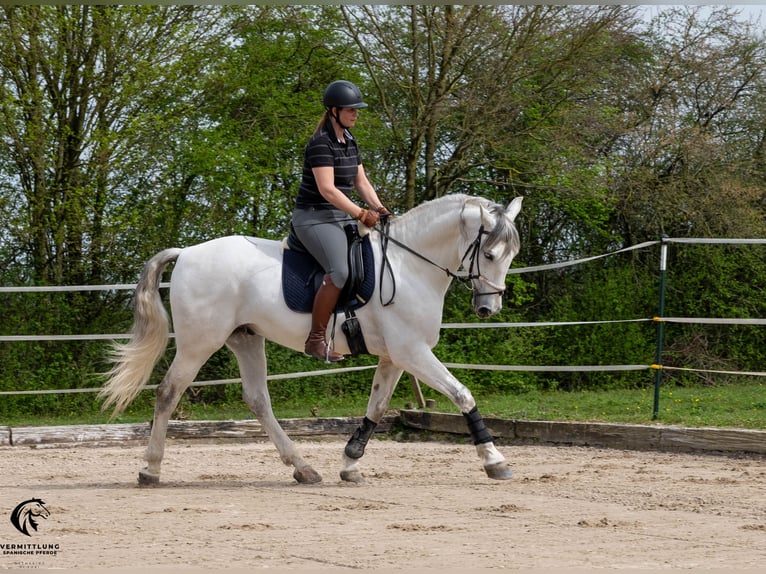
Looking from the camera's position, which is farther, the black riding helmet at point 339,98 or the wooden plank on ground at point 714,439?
the wooden plank on ground at point 714,439

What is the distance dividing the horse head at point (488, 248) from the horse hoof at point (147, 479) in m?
2.43

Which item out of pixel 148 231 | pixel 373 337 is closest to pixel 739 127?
pixel 148 231

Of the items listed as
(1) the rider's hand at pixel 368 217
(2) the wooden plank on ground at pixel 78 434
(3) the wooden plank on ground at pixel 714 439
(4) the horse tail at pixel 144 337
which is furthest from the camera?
(2) the wooden plank on ground at pixel 78 434

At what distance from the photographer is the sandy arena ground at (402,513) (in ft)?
14.9

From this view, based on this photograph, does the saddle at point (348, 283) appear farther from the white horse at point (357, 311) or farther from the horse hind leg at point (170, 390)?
A: the horse hind leg at point (170, 390)

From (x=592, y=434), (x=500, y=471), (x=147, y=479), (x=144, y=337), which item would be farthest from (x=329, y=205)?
(x=592, y=434)

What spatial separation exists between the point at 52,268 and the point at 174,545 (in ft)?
31.3

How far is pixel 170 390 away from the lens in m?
7.43

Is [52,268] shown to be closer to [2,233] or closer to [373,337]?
[2,233]

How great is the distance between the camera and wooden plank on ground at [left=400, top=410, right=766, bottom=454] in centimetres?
840

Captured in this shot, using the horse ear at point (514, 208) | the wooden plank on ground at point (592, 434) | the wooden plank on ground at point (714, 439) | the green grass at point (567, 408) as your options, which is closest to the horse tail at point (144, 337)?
the horse ear at point (514, 208)

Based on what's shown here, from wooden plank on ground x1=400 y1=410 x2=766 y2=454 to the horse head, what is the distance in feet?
8.23

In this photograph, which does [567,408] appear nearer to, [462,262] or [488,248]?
[462,262]

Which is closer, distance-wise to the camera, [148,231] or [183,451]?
[183,451]
